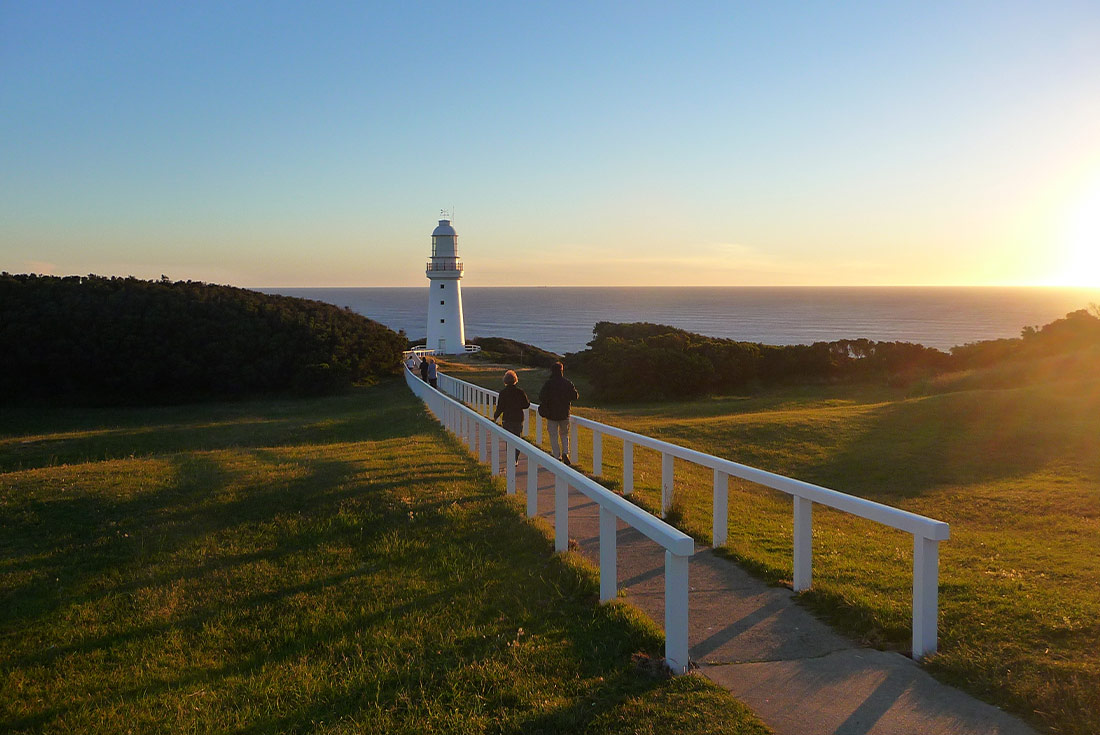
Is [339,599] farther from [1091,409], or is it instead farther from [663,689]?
[1091,409]

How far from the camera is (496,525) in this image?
8727 millimetres

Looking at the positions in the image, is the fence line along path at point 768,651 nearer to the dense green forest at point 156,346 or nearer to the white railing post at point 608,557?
the white railing post at point 608,557

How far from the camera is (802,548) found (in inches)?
264

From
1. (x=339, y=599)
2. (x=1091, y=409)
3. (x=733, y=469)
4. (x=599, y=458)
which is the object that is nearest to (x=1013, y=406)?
(x=1091, y=409)

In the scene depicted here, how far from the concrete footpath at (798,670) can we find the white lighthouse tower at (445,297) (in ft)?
160

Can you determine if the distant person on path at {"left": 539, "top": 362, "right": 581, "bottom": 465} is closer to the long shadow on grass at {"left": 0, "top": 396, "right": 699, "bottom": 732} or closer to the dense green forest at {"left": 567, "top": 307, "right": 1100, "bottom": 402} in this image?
the long shadow on grass at {"left": 0, "top": 396, "right": 699, "bottom": 732}

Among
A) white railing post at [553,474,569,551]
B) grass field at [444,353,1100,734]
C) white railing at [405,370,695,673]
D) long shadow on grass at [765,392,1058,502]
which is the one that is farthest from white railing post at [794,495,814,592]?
long shadow on grass at [765,392,1058,502]

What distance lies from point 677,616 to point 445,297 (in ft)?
169

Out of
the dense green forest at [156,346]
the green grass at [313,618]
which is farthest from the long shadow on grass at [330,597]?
the dense green forest at [156,346]

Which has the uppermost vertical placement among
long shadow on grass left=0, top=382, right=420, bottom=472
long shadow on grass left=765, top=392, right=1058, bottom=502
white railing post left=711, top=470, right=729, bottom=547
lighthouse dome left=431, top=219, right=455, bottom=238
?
lighthouse dome left=431, top=219, right=455, bottom=238

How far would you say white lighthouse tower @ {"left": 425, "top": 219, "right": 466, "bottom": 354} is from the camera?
5556 cm

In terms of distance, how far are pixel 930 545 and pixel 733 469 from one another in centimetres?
231

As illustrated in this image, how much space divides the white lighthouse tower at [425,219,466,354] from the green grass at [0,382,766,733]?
43.4 meters

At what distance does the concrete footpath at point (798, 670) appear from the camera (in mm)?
4418
